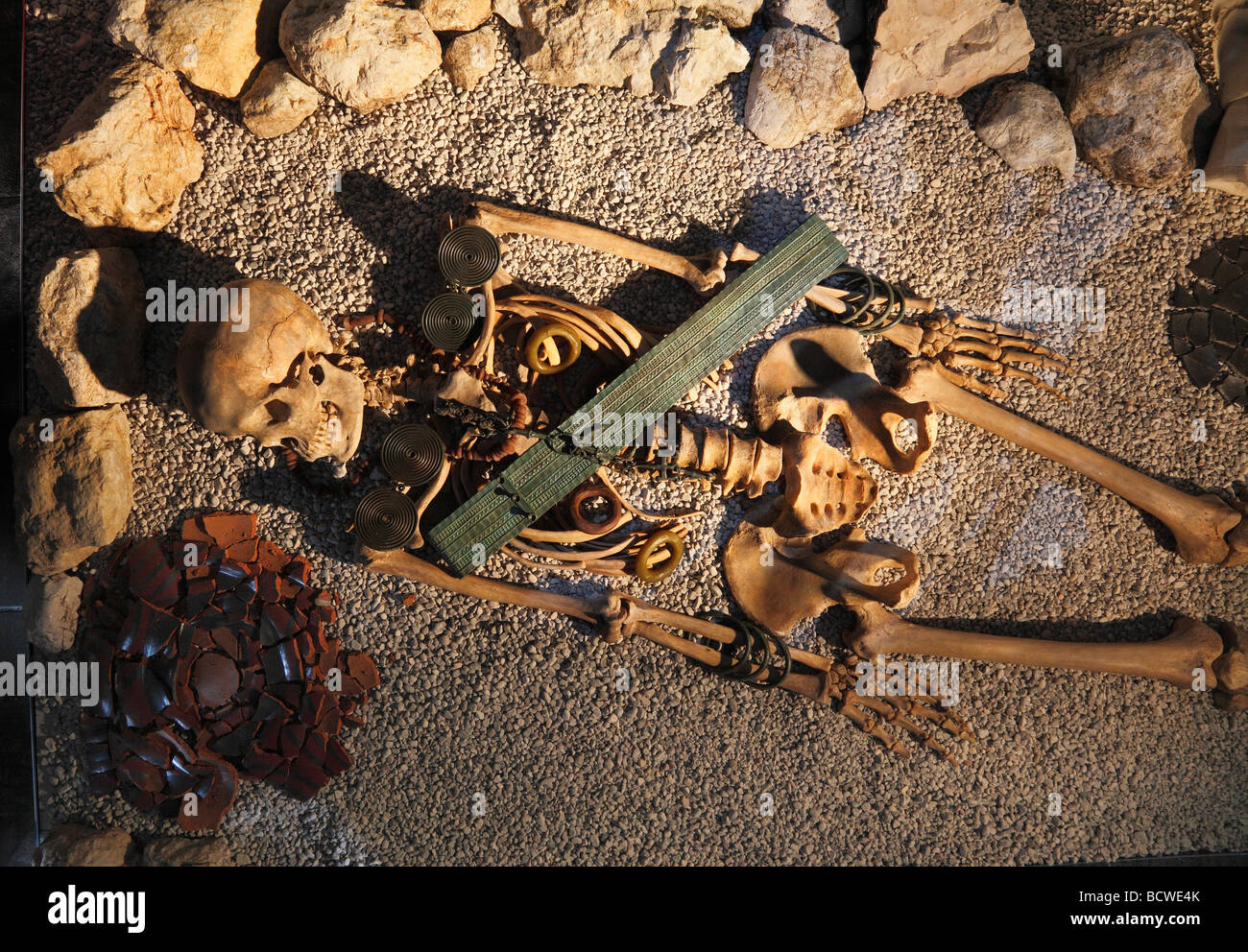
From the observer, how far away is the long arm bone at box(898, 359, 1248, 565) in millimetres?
3840

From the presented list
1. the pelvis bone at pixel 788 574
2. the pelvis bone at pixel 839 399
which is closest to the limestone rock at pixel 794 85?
the pelvis bone at pixel 839 399

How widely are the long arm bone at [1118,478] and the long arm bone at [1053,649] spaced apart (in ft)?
1.26

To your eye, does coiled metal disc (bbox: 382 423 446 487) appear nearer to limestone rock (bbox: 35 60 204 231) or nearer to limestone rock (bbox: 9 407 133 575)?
limestone rock (bbox: 9 407 133 575)

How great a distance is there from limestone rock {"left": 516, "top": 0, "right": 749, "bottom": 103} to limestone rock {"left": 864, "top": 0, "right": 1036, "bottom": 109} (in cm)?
71

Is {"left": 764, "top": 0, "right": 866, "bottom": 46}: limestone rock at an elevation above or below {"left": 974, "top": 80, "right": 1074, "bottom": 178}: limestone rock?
above

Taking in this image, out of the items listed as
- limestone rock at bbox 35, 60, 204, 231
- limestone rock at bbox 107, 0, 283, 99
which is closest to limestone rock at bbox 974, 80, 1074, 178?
limestone rock at bbox 107, 0, 283, 99

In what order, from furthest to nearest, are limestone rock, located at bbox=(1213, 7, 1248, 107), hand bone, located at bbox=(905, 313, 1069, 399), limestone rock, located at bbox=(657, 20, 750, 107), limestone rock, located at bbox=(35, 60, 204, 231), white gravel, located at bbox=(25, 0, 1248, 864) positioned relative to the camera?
limestone rock, located at bbox=(1213, 7, 1248, 107), hand bone, located at bbox=(905, 313, 1069, 399), limestone rock, located at bbox=(657, 20, 750, 107), white gravel, located at bbox=(25, 0, 1248, 864), limestone rock, located at bbox=(35, 60, 204, 231)

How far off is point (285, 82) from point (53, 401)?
5.05 feet

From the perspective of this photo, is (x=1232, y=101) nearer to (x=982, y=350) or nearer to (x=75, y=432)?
(x=982, y=350)

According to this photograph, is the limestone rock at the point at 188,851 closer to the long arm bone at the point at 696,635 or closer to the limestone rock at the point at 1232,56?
the long arm bone at the point at 696,635

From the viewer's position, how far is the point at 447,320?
336cm

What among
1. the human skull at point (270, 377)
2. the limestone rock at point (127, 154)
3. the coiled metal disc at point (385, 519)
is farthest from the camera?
the coiled metal disc at point (385, 519)

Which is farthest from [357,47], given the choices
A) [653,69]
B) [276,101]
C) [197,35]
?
[653,69]

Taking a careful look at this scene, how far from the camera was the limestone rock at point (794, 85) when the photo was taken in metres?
3.76
